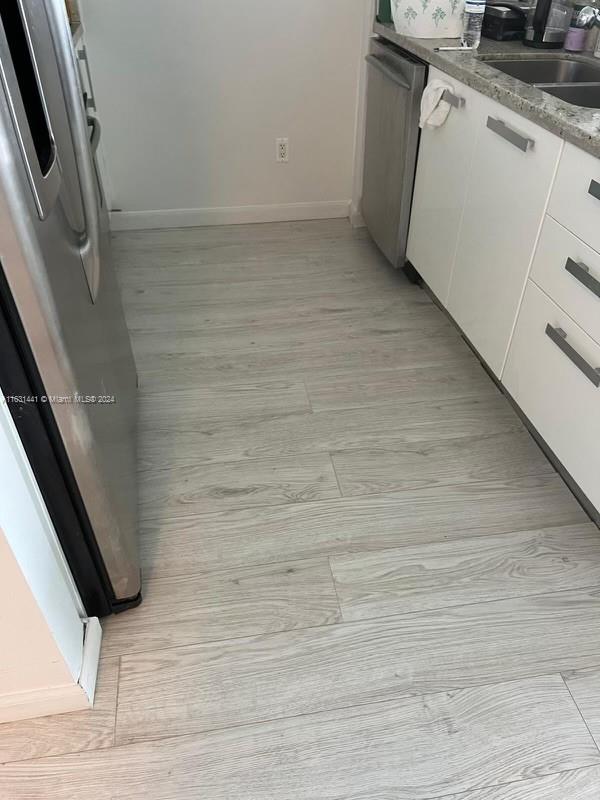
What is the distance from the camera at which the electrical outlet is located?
3.10m

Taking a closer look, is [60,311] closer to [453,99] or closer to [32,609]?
[32,609]

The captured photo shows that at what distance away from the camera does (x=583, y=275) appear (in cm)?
151

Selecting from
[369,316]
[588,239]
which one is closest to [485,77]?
[588,239]

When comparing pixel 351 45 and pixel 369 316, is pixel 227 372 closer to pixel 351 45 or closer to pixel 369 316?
pixel 369 316

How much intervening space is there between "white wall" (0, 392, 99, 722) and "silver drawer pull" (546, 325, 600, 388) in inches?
48.8

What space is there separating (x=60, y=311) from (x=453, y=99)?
161cm

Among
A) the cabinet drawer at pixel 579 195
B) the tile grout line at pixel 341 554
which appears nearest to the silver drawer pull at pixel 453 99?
the cabinet drawer at pixel 579 195

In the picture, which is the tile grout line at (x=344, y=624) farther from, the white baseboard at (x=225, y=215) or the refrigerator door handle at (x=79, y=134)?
the white baseboard at (x=225, y=215)

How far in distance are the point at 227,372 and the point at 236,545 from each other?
771mm

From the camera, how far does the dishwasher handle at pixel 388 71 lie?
7.57ft

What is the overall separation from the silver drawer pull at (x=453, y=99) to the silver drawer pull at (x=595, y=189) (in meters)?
0.74

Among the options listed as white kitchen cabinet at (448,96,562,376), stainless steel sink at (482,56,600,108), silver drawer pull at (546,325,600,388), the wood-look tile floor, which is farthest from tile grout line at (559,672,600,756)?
stainless steel sink at (482,56,600,108)

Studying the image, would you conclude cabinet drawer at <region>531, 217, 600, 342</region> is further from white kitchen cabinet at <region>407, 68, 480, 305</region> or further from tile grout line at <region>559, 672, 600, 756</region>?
tile grout line at <region>559, 672, 600, 756</region>

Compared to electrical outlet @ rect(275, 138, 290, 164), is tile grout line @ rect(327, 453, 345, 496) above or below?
below
